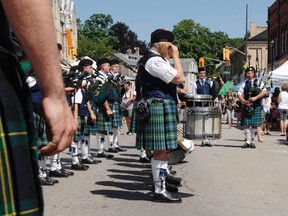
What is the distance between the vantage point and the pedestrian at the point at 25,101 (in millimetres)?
1777

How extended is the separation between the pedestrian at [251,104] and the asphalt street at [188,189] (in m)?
2.11

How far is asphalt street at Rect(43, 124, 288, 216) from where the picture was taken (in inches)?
229

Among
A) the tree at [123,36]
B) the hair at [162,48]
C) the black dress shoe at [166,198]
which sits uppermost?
the tree at [123,36]

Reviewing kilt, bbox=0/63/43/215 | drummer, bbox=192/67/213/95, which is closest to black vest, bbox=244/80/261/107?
drummer, bbox=192/67/213/95

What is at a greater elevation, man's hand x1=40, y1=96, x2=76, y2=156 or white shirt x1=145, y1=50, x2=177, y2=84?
white shirt x1=145, y1=50, x2=177, y2=84

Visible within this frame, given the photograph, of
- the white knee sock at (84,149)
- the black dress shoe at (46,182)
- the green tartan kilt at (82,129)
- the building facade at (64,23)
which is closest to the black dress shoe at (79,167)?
the green tartan kilt at (82,129)

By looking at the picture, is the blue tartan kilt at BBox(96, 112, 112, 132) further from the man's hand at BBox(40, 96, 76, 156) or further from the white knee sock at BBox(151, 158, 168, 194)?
the man's hand at BBox(40, 96, 76, 156)

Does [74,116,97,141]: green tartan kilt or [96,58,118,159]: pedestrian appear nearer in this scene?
[74,116,97,141]: green tartan kilt

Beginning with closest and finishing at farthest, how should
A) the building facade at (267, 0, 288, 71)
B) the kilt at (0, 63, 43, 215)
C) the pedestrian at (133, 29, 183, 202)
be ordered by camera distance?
the kilt at (0, 63, 43, 215) → the pedestrian at (133, 29, 183, 202) → the building facade at (267, 0, 288, 71)

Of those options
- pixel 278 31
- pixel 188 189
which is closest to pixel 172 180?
pixel 188 189

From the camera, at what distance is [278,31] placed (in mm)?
54312

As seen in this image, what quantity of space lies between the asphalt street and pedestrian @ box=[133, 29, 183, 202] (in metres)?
0.36

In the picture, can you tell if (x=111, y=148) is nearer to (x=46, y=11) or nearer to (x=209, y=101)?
(x=209, y=101)

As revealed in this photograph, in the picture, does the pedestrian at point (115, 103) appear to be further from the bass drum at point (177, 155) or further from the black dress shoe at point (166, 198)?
the black dress shoe at point (166, 198)
